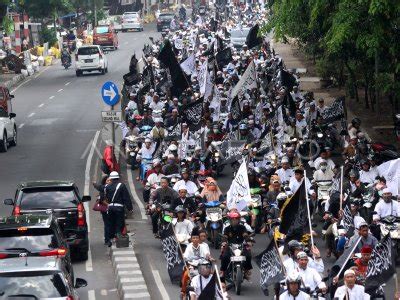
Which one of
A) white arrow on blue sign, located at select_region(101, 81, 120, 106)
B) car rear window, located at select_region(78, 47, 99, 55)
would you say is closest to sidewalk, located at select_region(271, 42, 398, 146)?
white arrow on blue sign, located at select_region(101, 81, 120, 106)

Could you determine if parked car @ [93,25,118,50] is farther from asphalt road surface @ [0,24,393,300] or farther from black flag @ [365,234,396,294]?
black flag @ [365,234,396,294]

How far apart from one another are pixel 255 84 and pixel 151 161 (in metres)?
6.57

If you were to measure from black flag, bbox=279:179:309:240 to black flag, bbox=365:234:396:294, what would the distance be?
186 cm

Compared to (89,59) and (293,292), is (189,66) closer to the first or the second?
(89,59)

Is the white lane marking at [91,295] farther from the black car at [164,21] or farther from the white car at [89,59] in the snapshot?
the black car at [164,21]

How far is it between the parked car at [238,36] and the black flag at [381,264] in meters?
51.9

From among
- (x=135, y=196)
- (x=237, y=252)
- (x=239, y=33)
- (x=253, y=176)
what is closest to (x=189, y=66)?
(x=135, y=196)

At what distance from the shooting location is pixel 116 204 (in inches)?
1010

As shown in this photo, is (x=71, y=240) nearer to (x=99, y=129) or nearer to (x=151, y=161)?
(x=151, y=161)

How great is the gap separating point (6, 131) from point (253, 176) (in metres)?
14.9

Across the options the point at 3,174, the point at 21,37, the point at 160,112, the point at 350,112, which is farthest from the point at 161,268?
the point at 21,37

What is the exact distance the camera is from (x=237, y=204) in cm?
2538

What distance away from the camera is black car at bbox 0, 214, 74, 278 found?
1992 centimetres

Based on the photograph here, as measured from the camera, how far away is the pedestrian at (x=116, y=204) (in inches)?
1010
